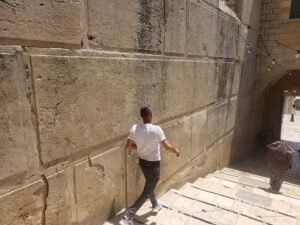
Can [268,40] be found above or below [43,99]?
above

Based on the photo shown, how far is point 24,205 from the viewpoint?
198 centimetres

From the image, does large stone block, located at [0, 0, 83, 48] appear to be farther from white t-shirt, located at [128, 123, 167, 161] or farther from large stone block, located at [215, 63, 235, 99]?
large stone block, located at [215, 63, 235, 99]

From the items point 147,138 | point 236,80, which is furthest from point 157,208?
point 236,80

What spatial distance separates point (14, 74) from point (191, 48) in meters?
3.06

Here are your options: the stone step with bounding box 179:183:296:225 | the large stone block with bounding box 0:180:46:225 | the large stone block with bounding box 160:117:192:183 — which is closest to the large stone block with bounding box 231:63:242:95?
the large stone block with bounding box 160:117:192:183

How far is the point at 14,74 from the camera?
5.89ft

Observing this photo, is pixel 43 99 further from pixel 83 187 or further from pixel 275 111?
pixel 275 111

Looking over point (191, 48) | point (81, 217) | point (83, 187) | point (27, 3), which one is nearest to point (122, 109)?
point (83, 187)

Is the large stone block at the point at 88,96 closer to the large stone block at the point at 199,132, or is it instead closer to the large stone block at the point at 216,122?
the large stone block at the point at 199,132

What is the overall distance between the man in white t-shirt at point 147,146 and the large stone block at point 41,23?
1.12 metres

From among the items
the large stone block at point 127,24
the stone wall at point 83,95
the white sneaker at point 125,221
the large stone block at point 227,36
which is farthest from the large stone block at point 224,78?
the white sneaker at point 125,221

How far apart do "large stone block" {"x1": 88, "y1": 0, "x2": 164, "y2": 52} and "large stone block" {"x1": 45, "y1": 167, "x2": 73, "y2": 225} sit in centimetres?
129

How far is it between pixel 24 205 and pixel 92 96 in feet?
3.63

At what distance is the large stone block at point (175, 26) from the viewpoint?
3.48m
